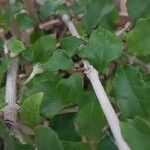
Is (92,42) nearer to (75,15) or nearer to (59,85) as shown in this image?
(59,85)

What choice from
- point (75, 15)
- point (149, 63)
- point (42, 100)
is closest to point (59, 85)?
point (42, 100)

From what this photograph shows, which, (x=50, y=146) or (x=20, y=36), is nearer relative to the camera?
(x=50, y=146)

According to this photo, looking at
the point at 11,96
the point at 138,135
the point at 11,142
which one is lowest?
the point at 138,135

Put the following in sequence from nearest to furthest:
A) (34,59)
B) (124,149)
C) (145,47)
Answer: (124,149), (145,47), (34,59)

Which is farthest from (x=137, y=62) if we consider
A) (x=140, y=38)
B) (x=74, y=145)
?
(x=74, y=145)

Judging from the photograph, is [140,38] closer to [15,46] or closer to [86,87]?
[86,87]

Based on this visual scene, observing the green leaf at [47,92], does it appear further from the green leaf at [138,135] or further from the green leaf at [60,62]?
the green leaf at [138,135]

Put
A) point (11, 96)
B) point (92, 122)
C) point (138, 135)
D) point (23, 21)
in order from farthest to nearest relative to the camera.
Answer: point (23, 21) → point (11, 96) → point (92, 122) → point (138, 135)
